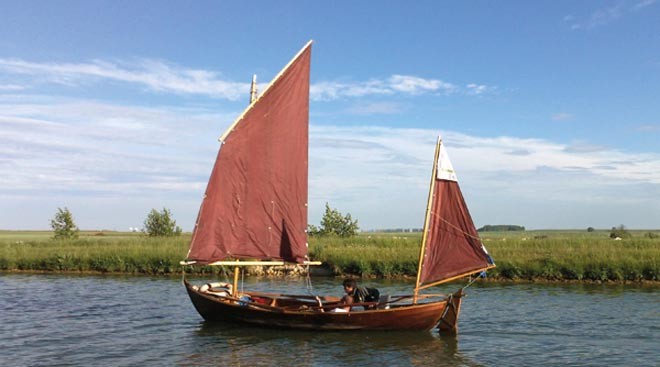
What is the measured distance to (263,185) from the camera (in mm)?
25047

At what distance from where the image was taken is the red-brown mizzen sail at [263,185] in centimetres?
2461

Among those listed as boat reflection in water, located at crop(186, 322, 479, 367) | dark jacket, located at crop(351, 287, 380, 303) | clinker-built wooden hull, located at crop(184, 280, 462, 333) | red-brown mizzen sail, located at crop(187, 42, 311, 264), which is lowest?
boat reflection in water, located at crop(186, 322, 479, 367)

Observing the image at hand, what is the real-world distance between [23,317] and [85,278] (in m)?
16.4

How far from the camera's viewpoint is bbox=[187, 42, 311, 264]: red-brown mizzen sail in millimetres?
24609

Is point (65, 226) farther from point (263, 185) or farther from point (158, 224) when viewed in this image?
point (263, 185)

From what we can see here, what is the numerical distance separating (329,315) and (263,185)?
640 cm

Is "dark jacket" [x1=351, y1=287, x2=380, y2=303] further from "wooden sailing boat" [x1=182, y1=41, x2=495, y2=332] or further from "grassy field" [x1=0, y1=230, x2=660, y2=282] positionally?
"grassy field" [x1=0, y1=230, x2=660, y2=282]

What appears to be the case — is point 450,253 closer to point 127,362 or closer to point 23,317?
point 127,362

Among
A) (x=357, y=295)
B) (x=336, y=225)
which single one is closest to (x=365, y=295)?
(x=357, y=295)

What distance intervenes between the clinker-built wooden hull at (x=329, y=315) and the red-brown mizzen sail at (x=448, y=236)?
1089 mm

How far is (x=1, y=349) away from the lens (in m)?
20.6

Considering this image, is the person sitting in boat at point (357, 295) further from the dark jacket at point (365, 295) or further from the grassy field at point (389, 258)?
the grassy field at point (389, 258)

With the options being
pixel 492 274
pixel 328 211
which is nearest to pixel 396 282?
pixel 492 274

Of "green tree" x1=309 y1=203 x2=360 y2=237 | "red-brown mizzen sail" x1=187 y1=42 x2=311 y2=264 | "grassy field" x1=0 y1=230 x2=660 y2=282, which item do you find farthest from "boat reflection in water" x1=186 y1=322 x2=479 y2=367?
"green tree" x1=309 y1=203 x2=360 y2=237
